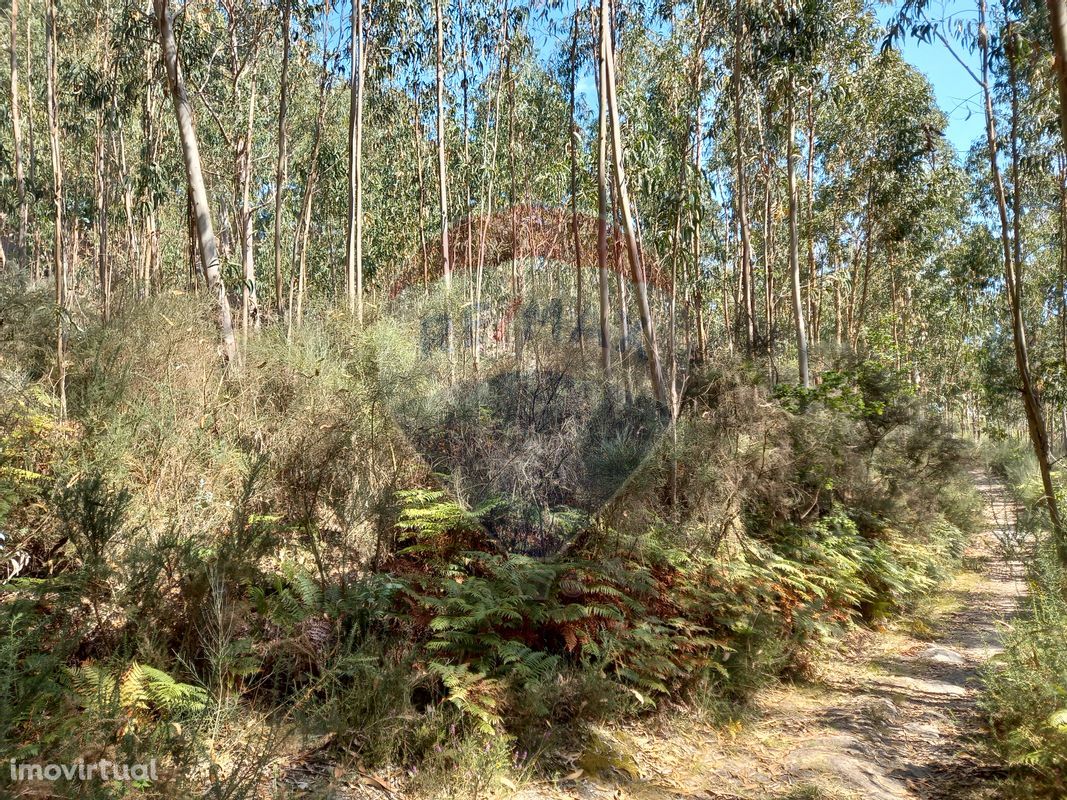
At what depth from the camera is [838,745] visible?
452 centimetres

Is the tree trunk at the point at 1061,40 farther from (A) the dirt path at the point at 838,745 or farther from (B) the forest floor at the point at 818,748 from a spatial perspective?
(A) the dirt path at the point at 838,745

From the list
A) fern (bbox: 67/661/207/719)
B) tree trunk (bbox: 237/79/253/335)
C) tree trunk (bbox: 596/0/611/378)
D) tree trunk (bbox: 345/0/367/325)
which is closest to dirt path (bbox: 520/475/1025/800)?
fern (bbox: 67/661/207/719)

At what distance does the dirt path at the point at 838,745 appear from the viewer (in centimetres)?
384

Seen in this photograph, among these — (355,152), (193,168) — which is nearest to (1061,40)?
(193,168)

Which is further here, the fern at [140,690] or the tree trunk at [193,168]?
the tree trunk at [193,168]

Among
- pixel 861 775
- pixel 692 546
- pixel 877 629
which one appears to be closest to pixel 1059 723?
pixel 861 775

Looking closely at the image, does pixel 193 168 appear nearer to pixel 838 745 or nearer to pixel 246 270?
pixel 246 270

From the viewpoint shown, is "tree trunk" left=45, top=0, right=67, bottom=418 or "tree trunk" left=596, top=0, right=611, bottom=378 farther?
"tree trunk" left=596, top=0, right=611, bottom=378

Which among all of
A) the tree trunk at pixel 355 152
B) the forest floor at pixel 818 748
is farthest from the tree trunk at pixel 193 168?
the forest floor at pixel 818 748

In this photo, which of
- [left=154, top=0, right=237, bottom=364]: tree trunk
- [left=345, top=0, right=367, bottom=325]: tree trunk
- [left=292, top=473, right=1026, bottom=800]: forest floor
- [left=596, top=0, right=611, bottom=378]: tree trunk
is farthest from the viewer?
[left=345, top=0, right=367, bottom=325]: tree trunk

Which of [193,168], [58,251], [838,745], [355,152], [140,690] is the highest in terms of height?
[355,152]

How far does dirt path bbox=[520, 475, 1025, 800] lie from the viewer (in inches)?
151

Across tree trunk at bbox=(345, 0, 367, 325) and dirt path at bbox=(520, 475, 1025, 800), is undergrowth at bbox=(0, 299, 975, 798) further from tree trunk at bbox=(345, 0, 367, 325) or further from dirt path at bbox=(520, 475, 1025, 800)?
tree trunk at bbox=(345, 0, 367, 325)

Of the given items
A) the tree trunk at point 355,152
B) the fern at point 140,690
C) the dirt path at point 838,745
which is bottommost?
the dirt path at point 838,745
